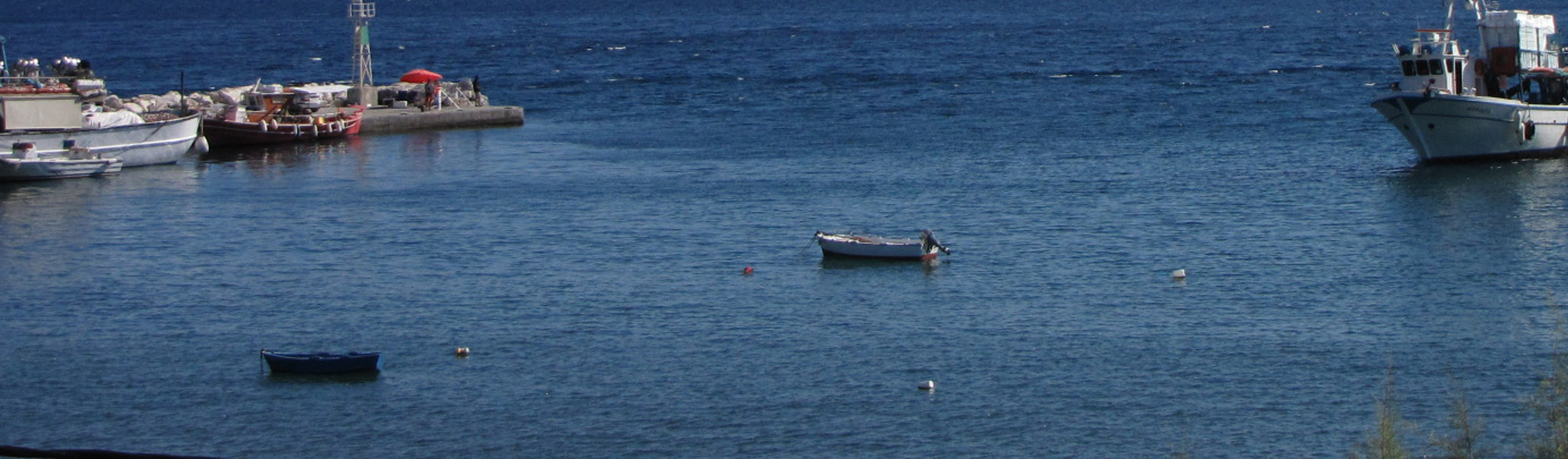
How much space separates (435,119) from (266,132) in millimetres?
9192

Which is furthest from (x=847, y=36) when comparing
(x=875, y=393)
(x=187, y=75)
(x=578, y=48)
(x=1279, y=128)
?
(x=875, y=393)

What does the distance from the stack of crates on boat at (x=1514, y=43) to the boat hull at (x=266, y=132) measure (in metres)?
43.7

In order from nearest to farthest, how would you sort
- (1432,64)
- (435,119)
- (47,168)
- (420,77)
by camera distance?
(47,168) < (1432,64) < (435,119) < (420,77)

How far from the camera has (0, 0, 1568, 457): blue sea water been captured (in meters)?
29.5

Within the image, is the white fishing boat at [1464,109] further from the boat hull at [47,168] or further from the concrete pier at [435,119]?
the boat hull at [47,168]

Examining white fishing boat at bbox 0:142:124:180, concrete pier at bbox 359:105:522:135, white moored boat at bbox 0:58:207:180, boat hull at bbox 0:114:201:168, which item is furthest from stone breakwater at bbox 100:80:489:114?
white fishing boat at bbox 0:142:124:180

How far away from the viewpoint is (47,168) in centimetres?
5953

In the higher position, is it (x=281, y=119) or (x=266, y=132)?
(x=281, y=119)

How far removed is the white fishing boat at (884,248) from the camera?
1690 inches

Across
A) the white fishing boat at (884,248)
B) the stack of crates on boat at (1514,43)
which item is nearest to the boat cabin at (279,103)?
the white fishing boat at (884,248)

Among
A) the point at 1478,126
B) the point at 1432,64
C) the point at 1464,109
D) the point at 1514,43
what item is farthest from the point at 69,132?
the point at 1514,43

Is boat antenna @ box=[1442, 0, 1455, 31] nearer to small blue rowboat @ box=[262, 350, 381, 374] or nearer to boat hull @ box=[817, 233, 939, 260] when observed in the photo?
boat hull @ box=[817, 233, 939, 260]

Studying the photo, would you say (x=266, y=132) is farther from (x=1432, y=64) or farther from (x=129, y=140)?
(x=1432, y=64)

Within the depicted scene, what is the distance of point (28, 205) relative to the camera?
181ft
